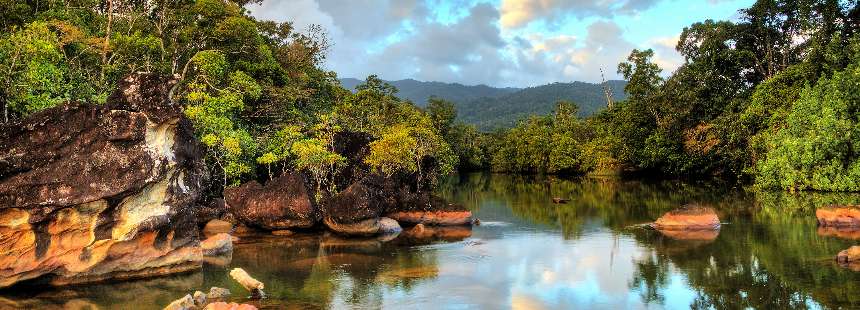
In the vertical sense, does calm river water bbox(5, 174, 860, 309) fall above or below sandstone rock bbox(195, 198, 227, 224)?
below

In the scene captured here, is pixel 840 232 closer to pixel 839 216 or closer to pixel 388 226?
pixel 839 216

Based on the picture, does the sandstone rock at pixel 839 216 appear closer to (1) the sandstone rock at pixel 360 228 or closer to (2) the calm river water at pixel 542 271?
(2) the calm river water at pixel 542 271

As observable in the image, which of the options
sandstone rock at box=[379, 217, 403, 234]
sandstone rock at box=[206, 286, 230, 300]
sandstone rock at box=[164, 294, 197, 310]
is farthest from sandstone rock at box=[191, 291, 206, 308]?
sandstone rock at box=[379, 217, 403, 234]

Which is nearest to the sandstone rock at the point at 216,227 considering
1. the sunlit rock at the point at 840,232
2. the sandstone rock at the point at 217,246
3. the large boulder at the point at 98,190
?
the sandstone rock at the point at 217,246

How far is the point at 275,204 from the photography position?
28.9m

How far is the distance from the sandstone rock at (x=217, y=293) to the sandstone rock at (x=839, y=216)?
25.4m

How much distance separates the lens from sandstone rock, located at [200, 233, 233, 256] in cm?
2341

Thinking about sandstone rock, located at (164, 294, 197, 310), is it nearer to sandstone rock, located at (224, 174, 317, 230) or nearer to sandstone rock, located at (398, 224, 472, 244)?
sandstone rock, located at (398, 224, 472, 244)

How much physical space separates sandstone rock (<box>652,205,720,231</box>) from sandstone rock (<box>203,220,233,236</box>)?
20610 mm

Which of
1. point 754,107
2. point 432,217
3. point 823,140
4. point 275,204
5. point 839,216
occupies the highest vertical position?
point 754,107

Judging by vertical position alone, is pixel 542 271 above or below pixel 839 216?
below

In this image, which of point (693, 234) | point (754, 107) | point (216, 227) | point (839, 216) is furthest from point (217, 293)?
point (754, 107)

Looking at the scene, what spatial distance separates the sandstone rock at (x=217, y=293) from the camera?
648 inches

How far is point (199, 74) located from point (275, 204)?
35.6 feet
